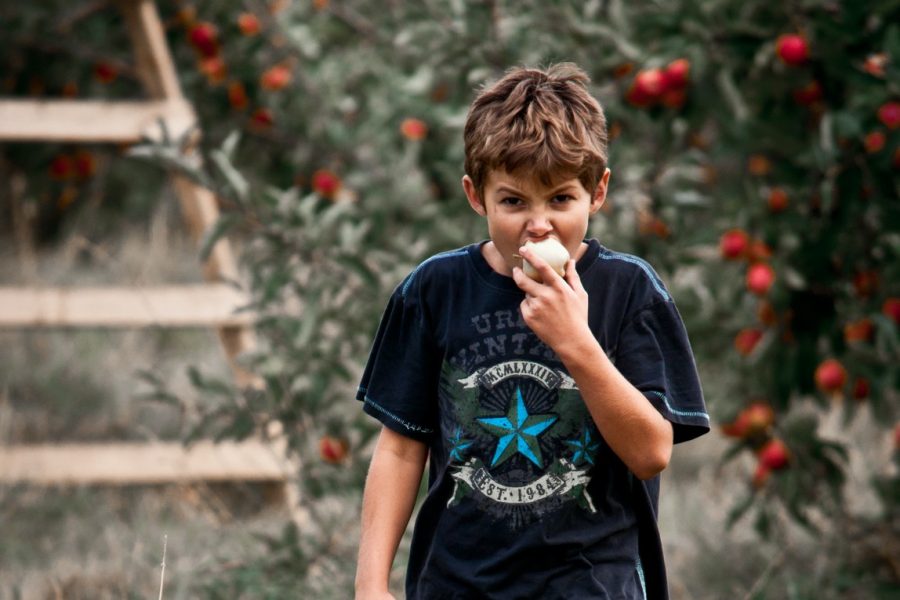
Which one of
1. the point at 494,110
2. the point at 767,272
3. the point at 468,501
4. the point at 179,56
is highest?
the point at 494,110

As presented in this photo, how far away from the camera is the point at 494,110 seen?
5.40 feet

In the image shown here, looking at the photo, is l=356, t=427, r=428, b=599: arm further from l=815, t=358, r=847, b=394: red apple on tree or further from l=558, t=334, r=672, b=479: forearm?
l=815, t=358, r=847, b=394: red apple on tree

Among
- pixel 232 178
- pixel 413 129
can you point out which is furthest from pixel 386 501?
pixel 413 129

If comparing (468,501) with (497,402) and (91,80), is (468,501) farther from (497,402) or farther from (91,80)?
(91,80)

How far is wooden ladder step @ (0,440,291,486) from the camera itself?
4.07m

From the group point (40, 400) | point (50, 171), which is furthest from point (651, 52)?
point (50, 171)

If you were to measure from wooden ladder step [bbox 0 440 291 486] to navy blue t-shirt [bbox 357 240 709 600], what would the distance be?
2.44m

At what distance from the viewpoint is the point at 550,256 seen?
151 cm

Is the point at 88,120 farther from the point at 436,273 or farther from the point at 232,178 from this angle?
the point at 436,273

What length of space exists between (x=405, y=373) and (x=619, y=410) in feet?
1.10

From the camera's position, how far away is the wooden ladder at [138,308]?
4.03 m

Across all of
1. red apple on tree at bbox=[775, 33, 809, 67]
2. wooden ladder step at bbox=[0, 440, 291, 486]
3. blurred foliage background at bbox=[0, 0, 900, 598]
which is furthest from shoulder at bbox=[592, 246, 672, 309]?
wooden ladder step at bbox=[0, 440, 291, 486]

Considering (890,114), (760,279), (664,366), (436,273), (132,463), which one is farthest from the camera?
(132,463)

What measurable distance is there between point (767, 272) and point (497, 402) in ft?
5.97
